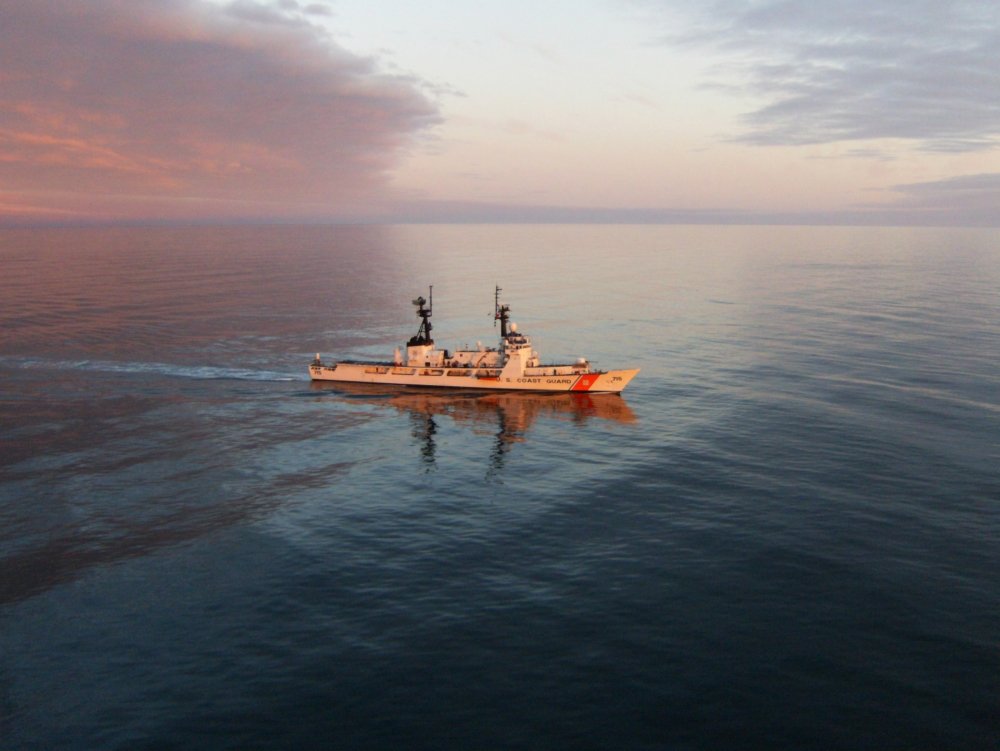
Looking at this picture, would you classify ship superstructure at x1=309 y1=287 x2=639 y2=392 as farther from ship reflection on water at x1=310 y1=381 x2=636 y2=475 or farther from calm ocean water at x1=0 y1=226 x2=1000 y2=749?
calm ocean water at x1=0 y1=226 x2=1000 y2=749

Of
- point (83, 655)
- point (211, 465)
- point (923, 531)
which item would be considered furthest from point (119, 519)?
point (923, 531)

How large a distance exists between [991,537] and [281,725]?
46883 mm

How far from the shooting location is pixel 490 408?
288 ft

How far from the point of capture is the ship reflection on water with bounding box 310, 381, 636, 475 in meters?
76.6

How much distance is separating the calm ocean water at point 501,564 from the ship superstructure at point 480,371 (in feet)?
12.2

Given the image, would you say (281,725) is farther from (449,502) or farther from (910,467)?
(910,467)


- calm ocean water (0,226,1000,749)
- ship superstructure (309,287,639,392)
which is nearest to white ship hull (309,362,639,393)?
ship superstructure (309,287,639,392)

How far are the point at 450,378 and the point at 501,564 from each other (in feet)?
180

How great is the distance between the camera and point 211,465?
207 feet

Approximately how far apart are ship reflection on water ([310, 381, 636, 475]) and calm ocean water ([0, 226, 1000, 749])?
2.28ft

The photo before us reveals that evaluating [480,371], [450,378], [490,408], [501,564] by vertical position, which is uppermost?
[480,371]

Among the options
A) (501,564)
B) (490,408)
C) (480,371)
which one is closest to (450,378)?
(480,371)

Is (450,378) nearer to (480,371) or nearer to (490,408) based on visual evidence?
(480,371)

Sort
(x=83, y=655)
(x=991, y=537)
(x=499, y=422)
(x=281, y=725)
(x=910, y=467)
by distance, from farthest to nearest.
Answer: (x=499, y=422), (x=910, y=467), (x=991, y=537), (x=83, y=655), (x=281, y=725)
